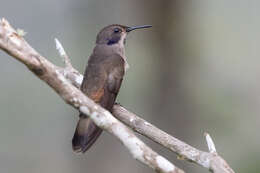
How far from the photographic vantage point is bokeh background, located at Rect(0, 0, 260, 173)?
23.8 feet

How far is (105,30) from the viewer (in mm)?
5348

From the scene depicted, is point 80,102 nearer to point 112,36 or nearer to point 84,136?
point 84,136

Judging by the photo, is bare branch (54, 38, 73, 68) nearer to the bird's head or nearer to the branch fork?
the bird's head

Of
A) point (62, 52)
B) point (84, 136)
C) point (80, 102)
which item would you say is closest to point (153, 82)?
point (62, 52)

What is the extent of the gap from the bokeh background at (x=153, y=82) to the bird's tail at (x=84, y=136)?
9.18 feet

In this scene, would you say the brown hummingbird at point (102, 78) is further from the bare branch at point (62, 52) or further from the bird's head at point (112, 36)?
the bare branch at point (62, 52)

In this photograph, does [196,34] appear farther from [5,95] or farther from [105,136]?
[5,95]

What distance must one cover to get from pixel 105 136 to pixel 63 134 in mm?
2927

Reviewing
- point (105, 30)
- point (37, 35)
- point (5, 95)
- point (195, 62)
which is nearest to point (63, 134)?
point (5, 95)

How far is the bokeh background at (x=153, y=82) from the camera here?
7242 millimetres

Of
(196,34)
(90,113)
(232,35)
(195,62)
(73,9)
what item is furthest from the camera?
(232,35)

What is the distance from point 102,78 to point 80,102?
1630 mm

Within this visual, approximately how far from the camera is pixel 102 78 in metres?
Result: 4.66

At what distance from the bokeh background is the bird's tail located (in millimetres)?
2799
